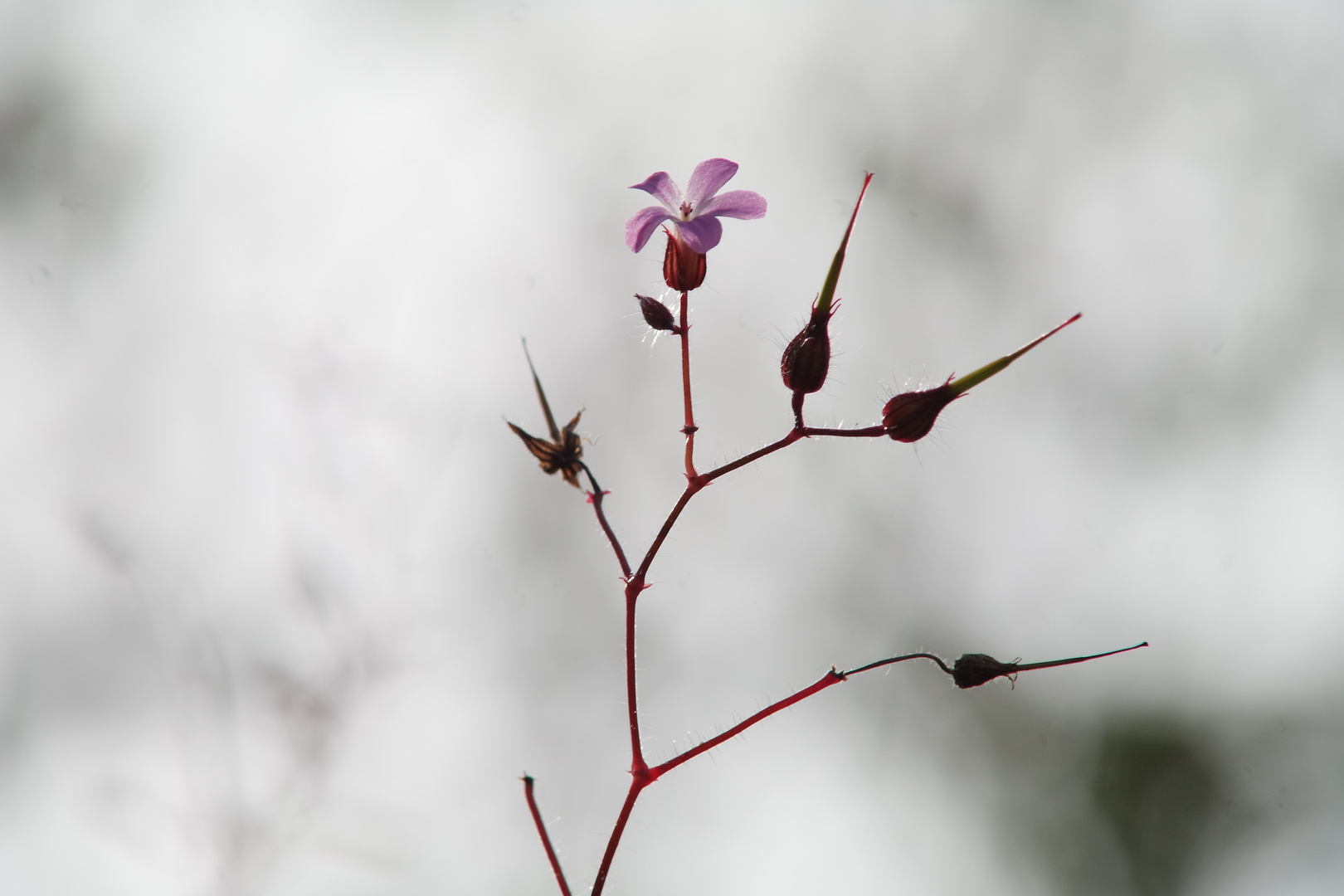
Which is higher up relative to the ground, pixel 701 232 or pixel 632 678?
pixel 701 232

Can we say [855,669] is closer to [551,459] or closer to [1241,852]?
[551,459]

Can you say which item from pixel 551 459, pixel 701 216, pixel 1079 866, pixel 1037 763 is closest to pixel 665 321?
pixel 701 216

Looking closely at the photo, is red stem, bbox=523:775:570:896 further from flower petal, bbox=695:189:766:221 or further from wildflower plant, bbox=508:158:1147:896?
flower petal, bbox=695:189:766:221

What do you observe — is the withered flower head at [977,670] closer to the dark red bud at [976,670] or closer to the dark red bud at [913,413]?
the dark red bud at [976,670]

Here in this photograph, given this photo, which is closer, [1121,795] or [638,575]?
[638,575]

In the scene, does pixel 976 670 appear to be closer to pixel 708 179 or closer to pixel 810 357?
pixel 810 357

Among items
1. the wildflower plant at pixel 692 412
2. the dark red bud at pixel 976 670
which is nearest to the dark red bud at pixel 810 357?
the wildflower plant at pixel 692 412

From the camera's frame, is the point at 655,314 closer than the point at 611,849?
No

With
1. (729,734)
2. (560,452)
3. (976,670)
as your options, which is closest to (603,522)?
(560,452)
